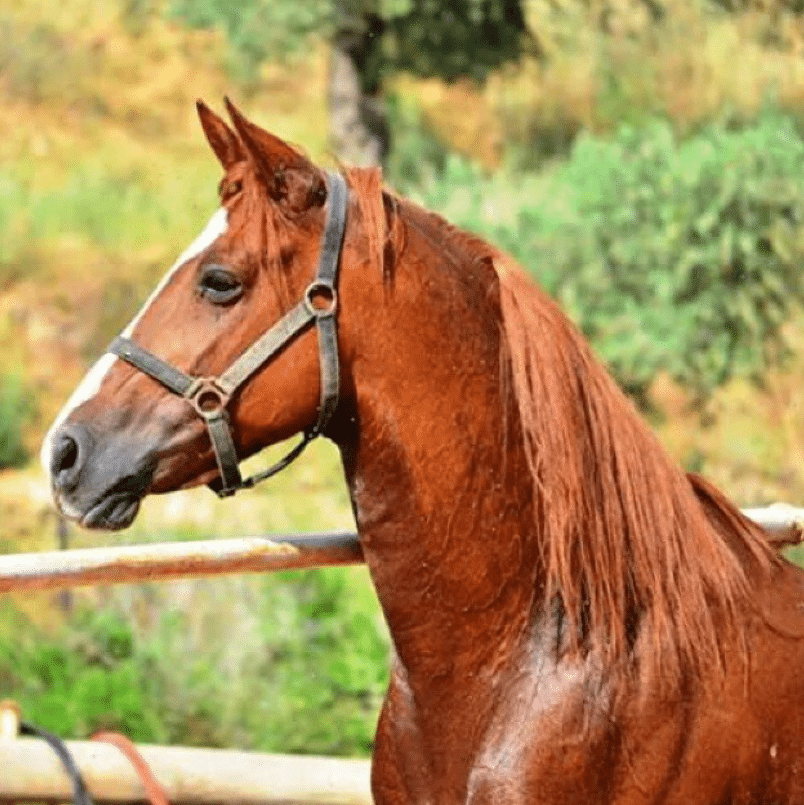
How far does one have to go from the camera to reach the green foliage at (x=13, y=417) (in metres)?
13.5

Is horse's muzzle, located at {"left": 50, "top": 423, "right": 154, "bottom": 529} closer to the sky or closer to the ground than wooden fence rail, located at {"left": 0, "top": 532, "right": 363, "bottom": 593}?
closer to the sky

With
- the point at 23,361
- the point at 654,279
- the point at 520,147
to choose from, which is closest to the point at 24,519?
the point at 23,361

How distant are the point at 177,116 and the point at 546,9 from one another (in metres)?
4.32

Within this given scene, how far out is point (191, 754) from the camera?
4887 mm

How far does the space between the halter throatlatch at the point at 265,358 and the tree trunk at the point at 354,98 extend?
1114 cm

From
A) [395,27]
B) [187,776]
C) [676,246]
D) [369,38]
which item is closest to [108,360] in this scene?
[187,776]

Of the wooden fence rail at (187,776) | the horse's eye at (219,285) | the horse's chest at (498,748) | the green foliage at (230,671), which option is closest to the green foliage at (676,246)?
the green foliage at (230,671)

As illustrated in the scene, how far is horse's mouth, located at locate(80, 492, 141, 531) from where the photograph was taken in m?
3.37

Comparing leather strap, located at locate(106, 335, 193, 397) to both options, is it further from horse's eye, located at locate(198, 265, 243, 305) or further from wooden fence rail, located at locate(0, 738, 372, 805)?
wooden fence rail, located at locate(0, 738, 372, 805)

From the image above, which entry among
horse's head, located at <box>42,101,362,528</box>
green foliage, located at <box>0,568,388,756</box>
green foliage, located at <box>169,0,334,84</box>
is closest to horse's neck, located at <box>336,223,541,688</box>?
horse's head, located at <box>42,101,362,528</box>

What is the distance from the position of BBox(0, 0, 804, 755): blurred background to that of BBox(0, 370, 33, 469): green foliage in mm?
20

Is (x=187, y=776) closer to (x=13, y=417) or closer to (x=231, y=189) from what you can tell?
(x=231, y=189)

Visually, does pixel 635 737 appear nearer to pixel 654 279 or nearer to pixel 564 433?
pixel 564 433

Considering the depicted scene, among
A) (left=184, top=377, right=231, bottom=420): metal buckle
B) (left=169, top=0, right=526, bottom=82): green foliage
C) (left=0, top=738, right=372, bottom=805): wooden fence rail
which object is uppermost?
→ (left=184, top=377, right=231, bottom=420): metal buckle
